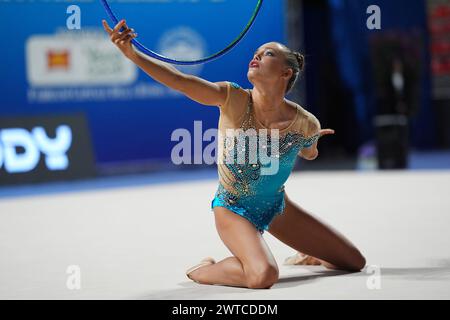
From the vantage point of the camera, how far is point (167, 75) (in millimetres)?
3688

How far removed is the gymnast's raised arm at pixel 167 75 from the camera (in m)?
3.48

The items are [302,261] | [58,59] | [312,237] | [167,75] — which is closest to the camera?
[167,75]

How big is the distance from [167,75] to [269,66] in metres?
0.59

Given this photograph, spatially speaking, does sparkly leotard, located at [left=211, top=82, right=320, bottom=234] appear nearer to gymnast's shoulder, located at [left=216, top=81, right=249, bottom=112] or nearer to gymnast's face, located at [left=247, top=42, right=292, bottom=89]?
gymnast's shoulder, located at [left=216, top=81, right=249, bottom=112]

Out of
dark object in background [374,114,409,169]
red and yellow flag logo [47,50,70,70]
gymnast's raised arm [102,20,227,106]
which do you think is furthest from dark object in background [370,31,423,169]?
gymnast's raised arm [102,20,227,106]

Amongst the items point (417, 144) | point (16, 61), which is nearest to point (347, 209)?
point (16, 61)

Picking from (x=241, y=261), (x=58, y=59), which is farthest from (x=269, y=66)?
(x=58, y=59)

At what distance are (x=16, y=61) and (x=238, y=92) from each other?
20.8ft

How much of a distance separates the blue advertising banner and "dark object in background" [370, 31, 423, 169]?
5.61 ft

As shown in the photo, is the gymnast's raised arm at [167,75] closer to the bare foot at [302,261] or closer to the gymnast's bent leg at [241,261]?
the gymnast's bent leg at [241,261]

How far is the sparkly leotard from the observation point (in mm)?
4047

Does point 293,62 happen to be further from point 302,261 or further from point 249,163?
point 302,261
